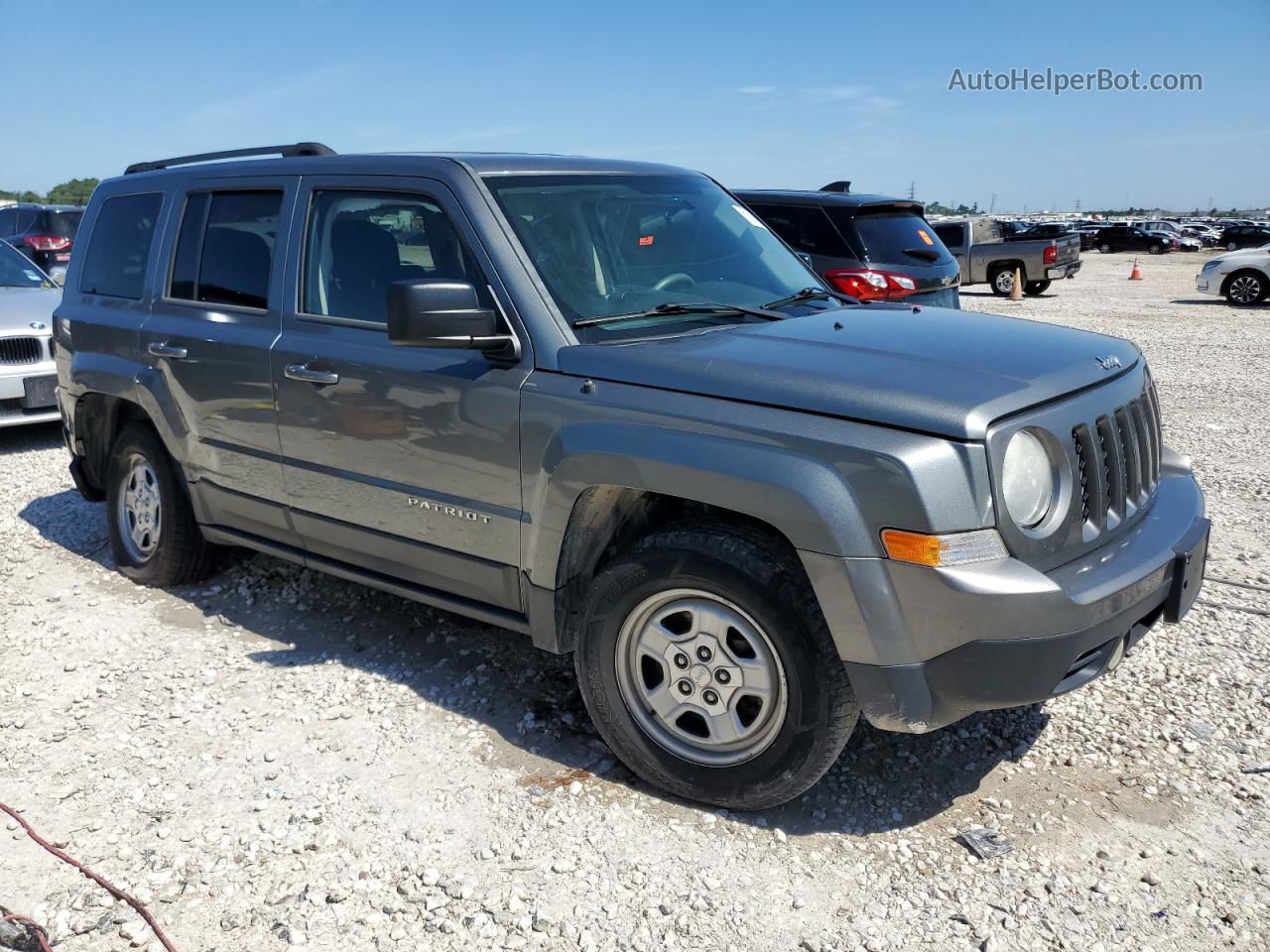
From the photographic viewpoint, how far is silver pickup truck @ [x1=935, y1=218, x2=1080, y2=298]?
75.0 ft

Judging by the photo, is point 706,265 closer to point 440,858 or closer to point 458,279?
point 458,279

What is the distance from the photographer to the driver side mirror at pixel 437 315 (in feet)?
10.8

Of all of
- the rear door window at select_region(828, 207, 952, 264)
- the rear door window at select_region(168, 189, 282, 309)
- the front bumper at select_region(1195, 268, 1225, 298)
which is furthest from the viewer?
the front bumper at select_region(1195, 268, 1225, 298)

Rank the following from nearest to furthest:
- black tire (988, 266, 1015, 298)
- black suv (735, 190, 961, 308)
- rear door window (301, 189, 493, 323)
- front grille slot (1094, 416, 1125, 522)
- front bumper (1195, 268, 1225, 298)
Result: front grille slot (1094, 416, 1125, 522)
rear door window (301, 189, 493, 323)
black suv (735, 190, 961, 308)
front bumper (1195, 268, 1225, 298)
black tire (988, 266, 1015, 298)

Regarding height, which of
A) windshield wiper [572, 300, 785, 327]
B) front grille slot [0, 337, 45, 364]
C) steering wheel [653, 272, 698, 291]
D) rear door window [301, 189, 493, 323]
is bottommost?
front grille slot [0, 337, 45, 364]

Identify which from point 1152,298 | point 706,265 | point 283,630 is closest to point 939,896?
point 706,265

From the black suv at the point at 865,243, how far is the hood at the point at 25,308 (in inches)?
224

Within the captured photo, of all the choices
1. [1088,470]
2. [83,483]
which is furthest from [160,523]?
[1088,470]

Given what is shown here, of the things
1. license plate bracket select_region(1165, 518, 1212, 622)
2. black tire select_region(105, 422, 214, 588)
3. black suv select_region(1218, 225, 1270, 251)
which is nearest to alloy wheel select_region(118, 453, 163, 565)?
black tire select_region(105, 422, 214, 588)

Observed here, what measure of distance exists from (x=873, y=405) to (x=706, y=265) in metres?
1.36

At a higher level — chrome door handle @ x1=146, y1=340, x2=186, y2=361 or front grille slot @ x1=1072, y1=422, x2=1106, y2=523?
chrome door handle @ x1=146, y1=340, x2=186, y2=361

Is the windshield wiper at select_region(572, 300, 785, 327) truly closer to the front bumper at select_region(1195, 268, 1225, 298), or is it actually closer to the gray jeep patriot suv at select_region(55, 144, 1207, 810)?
the gray jeep patriot suv at select_region(55, 144, 1207, 810)

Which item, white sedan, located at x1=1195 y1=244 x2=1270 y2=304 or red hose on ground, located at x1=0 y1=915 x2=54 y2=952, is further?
white sedan, located at x1=1195 y1=244 x2=1270 y2=304

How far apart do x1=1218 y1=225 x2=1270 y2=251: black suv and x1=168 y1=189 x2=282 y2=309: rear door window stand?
4480 centimetres
